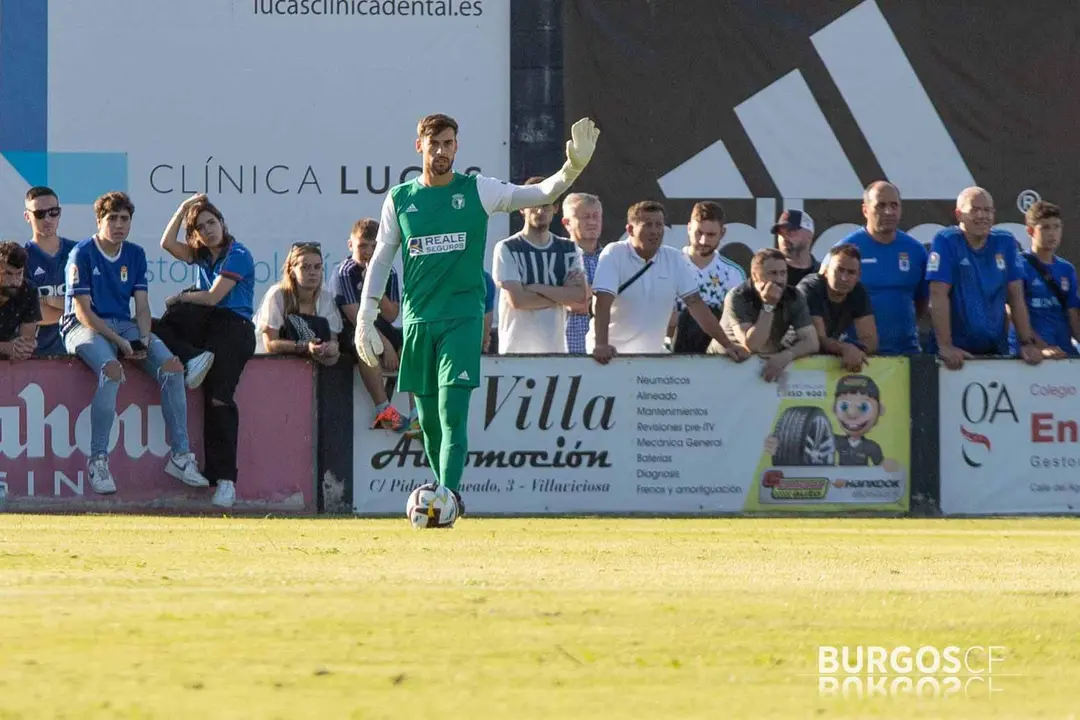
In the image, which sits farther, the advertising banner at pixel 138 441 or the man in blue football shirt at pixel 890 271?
the man in blue football shirt at pixel 890 271

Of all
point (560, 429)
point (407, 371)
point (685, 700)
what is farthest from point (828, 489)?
point (685, 700)

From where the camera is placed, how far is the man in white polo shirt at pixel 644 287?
1369 centimetres

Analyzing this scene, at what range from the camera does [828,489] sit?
14.1 m

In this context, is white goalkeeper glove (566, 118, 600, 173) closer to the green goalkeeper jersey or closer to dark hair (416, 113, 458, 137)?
the green goalkeeper jersey

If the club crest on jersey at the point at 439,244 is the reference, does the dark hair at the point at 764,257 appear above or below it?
above

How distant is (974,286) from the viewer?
1419 centimetres

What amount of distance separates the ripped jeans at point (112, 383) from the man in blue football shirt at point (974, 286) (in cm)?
577

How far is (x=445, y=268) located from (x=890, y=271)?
521cm

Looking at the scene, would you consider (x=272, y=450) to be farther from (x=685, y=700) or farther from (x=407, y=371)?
(x=685, y=700)

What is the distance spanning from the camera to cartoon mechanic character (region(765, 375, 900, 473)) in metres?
14.0

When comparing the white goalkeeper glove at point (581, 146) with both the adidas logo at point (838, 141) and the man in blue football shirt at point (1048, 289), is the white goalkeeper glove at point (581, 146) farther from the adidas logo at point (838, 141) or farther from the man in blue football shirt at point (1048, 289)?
the adidas logo at point (838, 141)

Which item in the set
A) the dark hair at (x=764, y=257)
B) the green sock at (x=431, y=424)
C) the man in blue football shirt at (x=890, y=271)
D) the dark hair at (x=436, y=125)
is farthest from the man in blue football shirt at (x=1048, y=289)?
the dark hair at (x=436, y=125)

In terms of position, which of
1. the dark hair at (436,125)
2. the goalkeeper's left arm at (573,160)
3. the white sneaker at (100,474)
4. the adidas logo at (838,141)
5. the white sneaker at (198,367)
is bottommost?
the white sneaker at (100,474)

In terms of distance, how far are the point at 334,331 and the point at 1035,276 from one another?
18.2 feet
